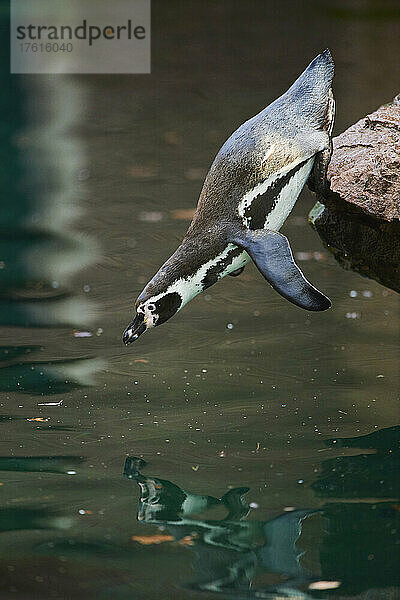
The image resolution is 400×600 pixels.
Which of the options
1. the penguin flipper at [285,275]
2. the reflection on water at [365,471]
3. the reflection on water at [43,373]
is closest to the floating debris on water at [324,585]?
the reflection on water at [365,471]

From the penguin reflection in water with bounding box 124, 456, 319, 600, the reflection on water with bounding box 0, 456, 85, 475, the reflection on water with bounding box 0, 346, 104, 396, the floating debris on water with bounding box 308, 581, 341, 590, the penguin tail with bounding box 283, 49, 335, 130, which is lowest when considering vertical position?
the floating debris on water with bounding box 308, 581, 341, 590

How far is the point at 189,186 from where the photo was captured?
432 cm

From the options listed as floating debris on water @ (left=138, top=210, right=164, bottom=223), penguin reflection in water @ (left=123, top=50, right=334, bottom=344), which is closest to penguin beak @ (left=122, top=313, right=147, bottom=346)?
penguin reflection in water @ (left=123, top=50, right=334, bottom=344)

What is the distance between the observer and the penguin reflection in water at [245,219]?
1.86 m

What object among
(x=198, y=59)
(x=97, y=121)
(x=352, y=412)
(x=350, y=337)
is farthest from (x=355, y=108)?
(x=352, y=412)

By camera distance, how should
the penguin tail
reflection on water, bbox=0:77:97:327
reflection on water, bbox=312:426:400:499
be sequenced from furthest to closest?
reflection on water, bbox=0:77:97:327 → the penguin tail → reflection on water, bbox=312:426:400:499

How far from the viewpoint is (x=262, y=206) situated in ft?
6.29

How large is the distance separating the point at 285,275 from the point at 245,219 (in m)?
0.14

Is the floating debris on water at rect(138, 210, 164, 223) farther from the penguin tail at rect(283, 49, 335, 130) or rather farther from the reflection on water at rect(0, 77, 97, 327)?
the penguin tail at rect(283, 49, 335, 130)

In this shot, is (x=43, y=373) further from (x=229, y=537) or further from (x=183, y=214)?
(x=183, y=214)

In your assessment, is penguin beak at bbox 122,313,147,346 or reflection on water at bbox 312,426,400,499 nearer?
reflection on water at bbox 312,426,400,499

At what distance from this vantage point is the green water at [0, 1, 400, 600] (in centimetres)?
157

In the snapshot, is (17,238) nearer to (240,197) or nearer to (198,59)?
(240,197)

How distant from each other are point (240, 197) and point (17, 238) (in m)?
1.87
